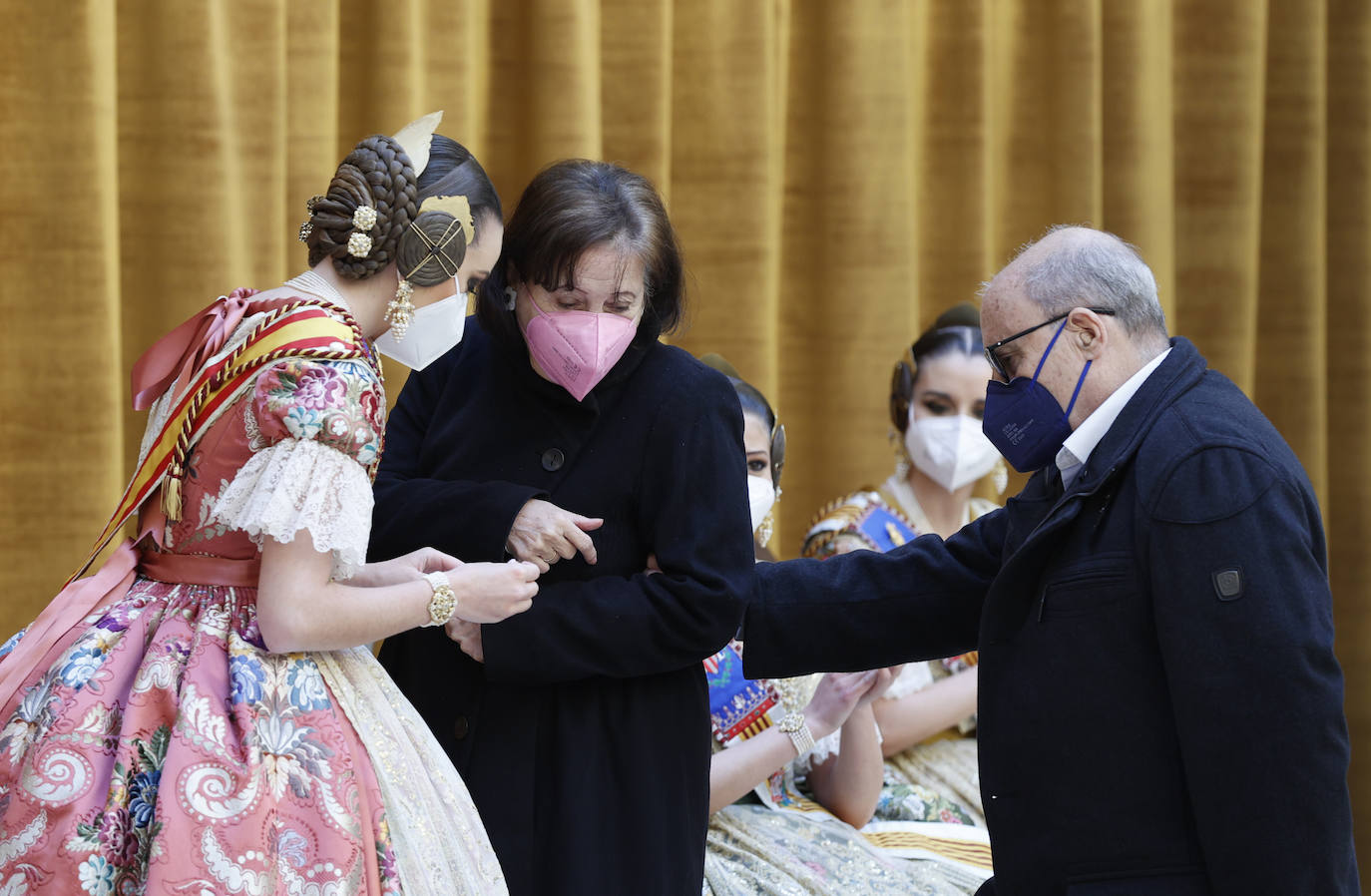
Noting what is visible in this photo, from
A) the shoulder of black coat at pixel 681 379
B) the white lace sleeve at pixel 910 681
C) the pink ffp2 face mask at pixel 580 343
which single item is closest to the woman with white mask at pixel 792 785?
the white lace sleeve at pixel 910 681

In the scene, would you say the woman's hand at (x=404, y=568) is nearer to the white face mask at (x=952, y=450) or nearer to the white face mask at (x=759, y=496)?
the white face mask at (x=759, y=496)

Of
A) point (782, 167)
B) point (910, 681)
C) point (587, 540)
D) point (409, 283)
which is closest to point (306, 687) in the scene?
point (587, 540)

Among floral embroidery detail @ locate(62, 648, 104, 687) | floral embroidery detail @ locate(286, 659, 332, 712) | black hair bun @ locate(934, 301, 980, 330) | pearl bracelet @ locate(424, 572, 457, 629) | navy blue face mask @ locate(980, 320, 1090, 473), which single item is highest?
black hair bun @ locate(934, 301, 980, 330)

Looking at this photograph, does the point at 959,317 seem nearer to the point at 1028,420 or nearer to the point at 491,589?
the point at 1028,420

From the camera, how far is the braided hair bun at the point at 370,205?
1.79m

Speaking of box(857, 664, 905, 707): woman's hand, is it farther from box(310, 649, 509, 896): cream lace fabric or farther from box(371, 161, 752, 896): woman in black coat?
box(310, 649, 509, 896): cream lace fabric

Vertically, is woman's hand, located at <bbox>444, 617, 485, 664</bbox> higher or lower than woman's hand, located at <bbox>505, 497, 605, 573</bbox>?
lower

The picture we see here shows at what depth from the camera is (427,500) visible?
1987mm

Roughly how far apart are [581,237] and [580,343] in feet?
0.47

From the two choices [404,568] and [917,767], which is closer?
[404,568]

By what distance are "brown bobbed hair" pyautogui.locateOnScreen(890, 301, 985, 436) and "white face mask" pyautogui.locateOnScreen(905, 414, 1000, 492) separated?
0.30 feet

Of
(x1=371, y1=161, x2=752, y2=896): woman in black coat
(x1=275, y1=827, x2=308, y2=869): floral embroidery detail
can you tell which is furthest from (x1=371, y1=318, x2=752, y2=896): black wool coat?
(x1=275, y1=827, x2=308, y2=869): floral embroidery detail

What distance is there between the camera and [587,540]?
6.26 feet

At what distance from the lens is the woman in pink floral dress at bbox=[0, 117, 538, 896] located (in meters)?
1.58
